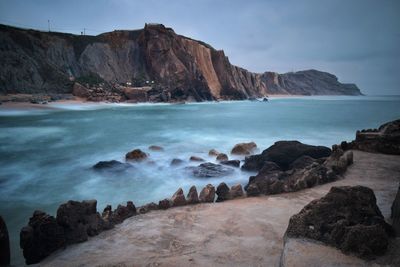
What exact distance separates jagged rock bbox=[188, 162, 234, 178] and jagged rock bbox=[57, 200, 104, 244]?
4.85 meters

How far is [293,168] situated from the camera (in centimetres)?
870

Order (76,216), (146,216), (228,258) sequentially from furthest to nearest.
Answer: (146,216)
(76,216)
(228,258)

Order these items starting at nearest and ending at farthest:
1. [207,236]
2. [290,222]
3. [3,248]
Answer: [3,248]
[290,222]
[207,236]

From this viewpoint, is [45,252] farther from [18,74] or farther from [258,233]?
[18,74]

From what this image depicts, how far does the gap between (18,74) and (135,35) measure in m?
31.5

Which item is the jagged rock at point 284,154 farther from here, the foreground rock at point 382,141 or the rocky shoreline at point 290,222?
the foreground rock at point 382,141

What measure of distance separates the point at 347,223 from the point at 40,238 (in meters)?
3.86

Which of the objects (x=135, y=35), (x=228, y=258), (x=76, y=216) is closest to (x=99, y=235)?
(x=76, y=216)

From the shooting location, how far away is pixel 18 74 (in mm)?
42656

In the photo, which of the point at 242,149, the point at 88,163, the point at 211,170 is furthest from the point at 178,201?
the point at 242,149

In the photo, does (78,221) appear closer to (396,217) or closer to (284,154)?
(396,217)

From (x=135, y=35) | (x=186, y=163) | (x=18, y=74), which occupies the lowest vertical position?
(x=186, y=163)

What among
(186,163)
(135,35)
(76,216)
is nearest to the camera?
(76,216)

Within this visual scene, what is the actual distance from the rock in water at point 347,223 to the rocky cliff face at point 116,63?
45.2 metres
